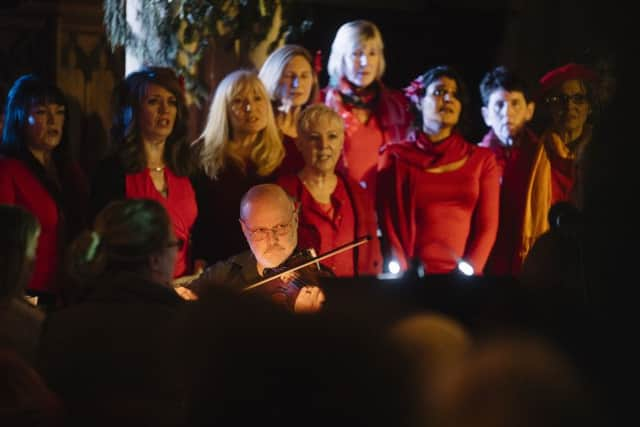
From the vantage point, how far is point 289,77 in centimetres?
666

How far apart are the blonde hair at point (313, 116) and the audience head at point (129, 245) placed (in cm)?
215

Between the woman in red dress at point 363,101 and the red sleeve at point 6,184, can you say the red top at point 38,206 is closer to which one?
the red sleeve at point 6,184

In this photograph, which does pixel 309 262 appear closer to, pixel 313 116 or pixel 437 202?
pixel 313 116

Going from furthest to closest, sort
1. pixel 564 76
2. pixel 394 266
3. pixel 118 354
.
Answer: pixel 564 76 → pixel 394 266 → pixel 118 354

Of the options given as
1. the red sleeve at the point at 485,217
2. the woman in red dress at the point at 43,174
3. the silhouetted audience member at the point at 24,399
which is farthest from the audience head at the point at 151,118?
the silhouetted audience member at the point at 24,399

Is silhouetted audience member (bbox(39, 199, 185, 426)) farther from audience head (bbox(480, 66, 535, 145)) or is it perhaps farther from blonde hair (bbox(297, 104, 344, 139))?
audience head (bbox(480, 66, 535, 145))

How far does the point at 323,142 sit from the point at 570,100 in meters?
1.37

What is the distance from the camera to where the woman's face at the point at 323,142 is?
626 cm

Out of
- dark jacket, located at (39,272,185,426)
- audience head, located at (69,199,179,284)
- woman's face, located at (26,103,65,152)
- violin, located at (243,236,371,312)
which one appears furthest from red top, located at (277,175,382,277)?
dark jacket, located at (39,272,185,426)

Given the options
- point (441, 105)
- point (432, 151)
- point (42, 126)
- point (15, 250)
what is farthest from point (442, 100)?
point (15, 250)

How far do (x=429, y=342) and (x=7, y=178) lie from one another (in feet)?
8.91

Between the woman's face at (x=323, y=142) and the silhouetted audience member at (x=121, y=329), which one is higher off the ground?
the woman's face at (x=323, y=142)

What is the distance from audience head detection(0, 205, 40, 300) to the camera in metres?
4.15

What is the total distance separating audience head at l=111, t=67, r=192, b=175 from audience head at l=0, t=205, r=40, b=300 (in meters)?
1.88
